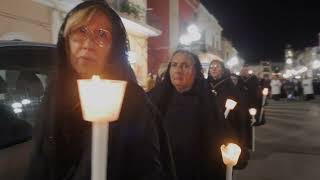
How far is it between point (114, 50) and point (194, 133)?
187cm

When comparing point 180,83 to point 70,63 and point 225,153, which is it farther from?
point 70,63

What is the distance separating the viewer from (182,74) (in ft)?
12.6

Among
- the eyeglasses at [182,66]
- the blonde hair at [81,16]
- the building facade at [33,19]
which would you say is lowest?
the eyeglasses at [182,66]

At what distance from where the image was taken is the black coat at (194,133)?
11.8 ft

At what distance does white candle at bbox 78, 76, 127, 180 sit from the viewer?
1.19m

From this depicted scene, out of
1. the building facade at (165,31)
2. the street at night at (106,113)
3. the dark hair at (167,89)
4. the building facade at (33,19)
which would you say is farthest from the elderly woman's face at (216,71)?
the building facade at (165,31)

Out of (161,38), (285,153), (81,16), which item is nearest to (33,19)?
(285,153)

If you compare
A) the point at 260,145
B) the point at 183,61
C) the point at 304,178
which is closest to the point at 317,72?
the point at 260,145

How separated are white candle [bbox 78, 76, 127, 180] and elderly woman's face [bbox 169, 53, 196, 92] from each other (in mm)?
2609

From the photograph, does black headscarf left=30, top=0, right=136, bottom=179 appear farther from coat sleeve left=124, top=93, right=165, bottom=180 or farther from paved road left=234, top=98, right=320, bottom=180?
paved road left=234, top=98, right=320, bottom=180

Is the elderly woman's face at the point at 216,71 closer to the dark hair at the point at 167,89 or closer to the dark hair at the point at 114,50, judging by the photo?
the dark hair at the point at 167,89

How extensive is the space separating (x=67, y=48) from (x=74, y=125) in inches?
12.8

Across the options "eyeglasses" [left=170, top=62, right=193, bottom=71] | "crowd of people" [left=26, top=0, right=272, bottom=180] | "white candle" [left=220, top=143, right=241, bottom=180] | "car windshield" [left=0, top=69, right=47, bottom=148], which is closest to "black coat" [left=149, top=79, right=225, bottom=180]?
"eyeglasses" [left=170, top=62, right=193, bottom=71]

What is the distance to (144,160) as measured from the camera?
1.68m
